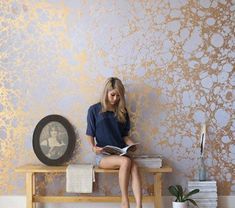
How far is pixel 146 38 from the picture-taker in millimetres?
3547

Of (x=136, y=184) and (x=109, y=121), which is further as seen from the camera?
(x=109, y=121)

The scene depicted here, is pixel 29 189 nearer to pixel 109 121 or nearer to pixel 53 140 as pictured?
pixel 53 140

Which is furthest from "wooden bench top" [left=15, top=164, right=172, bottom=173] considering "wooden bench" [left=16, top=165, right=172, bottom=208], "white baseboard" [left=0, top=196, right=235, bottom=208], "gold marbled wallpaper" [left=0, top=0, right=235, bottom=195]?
"white baseboard" [left=0, top=196, right=235, bottom=208]

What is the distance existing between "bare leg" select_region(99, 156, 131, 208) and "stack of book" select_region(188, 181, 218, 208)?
0.57m

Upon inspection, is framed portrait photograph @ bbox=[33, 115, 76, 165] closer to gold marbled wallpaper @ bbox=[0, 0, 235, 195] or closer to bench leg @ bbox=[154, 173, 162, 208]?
gold marbled wallpaper @ bbox=[0, 0, 235, 195]

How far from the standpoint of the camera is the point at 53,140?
3.49 m

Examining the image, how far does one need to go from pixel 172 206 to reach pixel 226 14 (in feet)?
5.38

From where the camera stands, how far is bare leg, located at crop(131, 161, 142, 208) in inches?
123

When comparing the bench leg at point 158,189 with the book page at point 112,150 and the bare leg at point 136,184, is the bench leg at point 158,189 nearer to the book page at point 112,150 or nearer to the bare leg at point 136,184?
the bare leg at point 136,184

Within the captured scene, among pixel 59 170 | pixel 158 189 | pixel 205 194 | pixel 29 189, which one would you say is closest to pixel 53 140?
pixel 59 170

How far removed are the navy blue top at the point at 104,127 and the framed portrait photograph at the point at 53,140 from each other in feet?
0.64

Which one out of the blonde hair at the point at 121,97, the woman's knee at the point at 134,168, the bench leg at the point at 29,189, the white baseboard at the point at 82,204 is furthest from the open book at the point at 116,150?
the bench leg at the point at 29,189

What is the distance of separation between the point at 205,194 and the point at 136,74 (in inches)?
43.7

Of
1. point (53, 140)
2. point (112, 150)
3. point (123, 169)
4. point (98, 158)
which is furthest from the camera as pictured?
point (53, 140)
